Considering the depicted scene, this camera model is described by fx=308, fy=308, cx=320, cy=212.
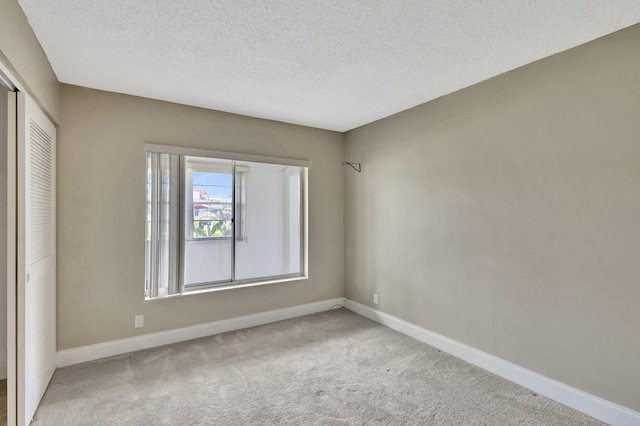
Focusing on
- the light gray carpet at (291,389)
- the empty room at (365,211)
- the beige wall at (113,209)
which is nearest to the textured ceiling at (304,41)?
the empty room at (365,211)

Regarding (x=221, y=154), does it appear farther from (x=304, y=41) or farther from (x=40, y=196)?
(x=304, y=41)

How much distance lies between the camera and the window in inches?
123

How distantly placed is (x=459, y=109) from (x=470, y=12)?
48.6 inches

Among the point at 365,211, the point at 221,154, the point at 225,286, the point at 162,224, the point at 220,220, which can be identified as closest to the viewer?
the point at 162,224

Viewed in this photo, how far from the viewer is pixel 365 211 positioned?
401cm

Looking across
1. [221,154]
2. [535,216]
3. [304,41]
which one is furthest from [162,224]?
[535,216]

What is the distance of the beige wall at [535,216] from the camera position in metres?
1.95

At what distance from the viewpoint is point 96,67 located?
2.41m

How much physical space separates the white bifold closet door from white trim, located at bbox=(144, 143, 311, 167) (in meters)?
0.80

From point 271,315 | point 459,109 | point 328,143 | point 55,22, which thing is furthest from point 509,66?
point 271,315

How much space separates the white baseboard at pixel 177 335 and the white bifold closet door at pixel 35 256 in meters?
0.18

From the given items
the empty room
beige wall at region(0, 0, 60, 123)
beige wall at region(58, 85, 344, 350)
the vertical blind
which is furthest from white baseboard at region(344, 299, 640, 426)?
beige wall at region(0, 0, 60, 123)

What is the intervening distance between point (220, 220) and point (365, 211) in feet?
6.06

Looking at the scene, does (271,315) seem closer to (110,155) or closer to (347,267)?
(347,267)
